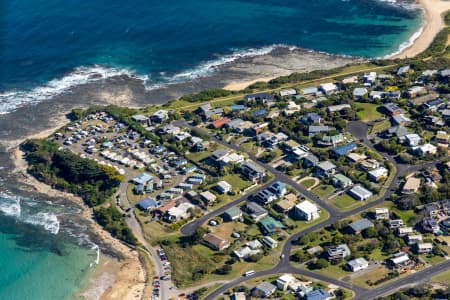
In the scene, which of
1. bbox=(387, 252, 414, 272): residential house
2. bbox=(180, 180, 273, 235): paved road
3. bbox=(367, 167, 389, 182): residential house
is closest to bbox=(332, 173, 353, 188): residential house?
bbox=(367, 167, 389, 182): residential house

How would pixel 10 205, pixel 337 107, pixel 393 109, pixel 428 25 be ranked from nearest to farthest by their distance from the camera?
1. pixel 10 205
2. pixel 393 109
3. pixel 337 107
4. pixel 428 25

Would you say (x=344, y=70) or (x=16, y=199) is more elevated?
(x=344, y=70)

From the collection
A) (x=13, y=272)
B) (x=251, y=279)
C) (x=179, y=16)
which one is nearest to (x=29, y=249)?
(x=13, y=272)

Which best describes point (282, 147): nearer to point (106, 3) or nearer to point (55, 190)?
point (55, 190)

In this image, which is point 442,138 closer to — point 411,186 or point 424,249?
point 411,186

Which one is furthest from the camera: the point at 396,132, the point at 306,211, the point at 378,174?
the point at 396,132

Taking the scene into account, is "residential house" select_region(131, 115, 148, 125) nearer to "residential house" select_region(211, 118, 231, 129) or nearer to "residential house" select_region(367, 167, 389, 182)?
"residential house" select_region(211, 118, 231, 129)

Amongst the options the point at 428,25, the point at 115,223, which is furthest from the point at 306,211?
the point at 428,25
